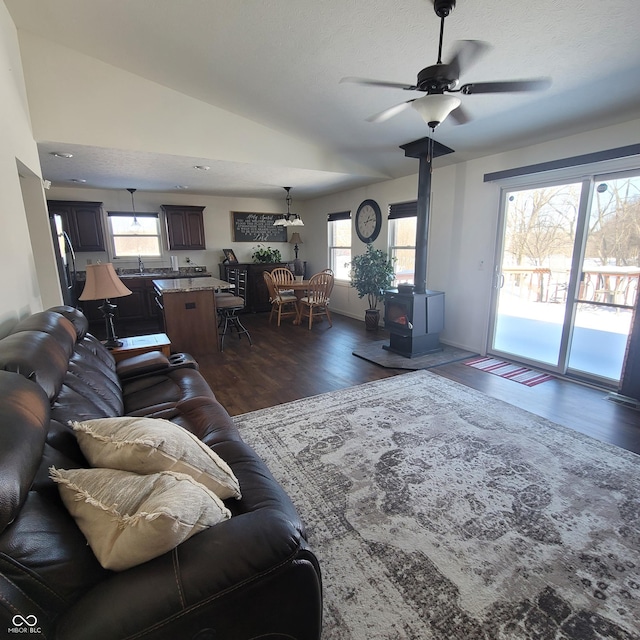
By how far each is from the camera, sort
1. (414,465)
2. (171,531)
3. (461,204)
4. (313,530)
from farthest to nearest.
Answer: (461,204), (414,465), (313,530), (171,531)

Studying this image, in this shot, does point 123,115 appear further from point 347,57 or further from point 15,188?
point 347,57

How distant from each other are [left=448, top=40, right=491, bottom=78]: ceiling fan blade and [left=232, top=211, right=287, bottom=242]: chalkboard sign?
5730 millimetres

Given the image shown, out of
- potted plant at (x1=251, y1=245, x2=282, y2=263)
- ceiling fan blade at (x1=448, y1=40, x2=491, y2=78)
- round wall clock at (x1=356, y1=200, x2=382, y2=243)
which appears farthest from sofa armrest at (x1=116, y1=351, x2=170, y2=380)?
potted plant at (x1=251, y1=245, x2=282, y2=263)

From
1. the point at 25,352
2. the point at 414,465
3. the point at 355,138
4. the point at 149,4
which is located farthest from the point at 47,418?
the point at 355,138

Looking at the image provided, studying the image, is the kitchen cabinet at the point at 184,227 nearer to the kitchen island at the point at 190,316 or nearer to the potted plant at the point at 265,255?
the potted plant at the point at 265,255

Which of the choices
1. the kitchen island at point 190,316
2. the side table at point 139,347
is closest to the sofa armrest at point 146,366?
the side table at point 139,347

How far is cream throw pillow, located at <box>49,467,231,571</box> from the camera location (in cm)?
78

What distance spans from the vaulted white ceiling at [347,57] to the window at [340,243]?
2394mm

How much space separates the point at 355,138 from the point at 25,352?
3.85 meters

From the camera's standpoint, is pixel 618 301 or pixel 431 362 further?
pixel 431 362

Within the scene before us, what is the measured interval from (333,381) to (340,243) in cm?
391

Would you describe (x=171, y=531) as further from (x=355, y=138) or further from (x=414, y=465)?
(x=355, y=138)

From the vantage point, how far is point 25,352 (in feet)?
4.19

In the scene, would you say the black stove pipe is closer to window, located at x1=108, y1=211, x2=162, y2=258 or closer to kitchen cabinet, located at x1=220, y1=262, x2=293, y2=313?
kitchen cabinet, located at x1=220, y1=262, x2=293, y2=313
